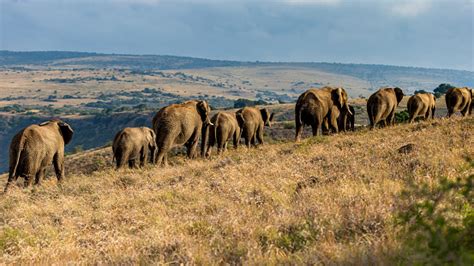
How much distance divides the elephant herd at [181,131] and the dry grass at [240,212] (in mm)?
1968

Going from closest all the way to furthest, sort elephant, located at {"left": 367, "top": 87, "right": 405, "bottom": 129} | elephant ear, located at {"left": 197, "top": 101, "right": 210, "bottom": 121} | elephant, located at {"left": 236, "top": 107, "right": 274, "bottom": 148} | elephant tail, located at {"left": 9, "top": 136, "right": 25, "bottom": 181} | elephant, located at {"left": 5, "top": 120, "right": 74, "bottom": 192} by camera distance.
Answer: elephant tail, located at {"left": 9, "top": 136, "right": 25, "bottom": 181}, elephant, located at {"left": 5, "top": 120, "right": 74, "bottom": 192}, elephant ear, located at {"left": 197, "top": 101, "right": 210, "bottom": 121}, elephant, located at {"left": 367, "top": 87, "right": 405, "bottom": 129}, elephant, located at {"left": 236, "top": 107, "right": 274, "bottom": 148}

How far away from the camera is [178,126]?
19.1m

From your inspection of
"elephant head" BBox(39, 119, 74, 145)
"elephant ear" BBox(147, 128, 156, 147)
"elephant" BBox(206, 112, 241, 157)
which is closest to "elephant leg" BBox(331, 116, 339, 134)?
"elephant" BBox(206, 112, 241, 157)

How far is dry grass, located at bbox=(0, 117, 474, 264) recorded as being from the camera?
6160 mm

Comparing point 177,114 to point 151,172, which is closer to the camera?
point 151,172

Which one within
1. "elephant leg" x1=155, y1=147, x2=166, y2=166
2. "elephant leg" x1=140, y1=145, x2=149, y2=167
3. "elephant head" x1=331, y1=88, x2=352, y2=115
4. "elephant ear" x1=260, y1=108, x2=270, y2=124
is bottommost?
"elephant leg" x1=140, y1=145, x2=149, y2=167

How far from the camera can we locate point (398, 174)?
984 cm

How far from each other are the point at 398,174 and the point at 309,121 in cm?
1177

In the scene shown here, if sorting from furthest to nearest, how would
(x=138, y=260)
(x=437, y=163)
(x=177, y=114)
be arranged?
(x=177, y=114) → (x=437, y=163) → (x=138, y=260)

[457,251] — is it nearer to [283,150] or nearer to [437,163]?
[437,163]

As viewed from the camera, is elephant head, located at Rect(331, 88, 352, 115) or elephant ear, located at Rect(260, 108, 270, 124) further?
elephant ear, located at Rect(260, 108, 270, 124)

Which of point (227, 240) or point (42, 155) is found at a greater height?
point (227, 240)

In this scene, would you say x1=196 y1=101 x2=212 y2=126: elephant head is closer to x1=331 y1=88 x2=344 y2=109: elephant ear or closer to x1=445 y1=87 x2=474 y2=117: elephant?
x1=331 y1=88 x2=344 y2=109: elephant ear

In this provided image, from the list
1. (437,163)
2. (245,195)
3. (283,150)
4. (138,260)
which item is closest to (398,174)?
(437,163)
